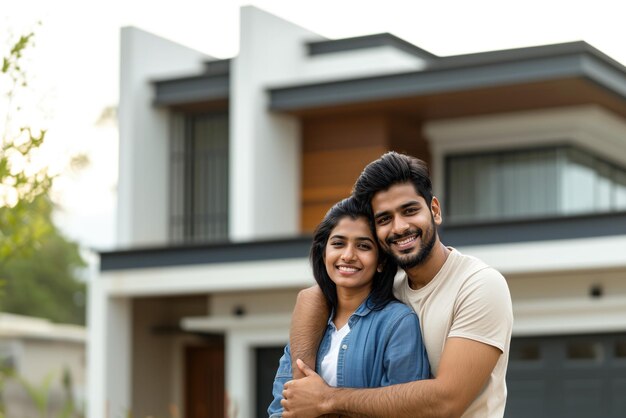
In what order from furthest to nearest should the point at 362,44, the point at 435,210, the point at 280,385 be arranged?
the point at 362,44, the point at 280,385, the point at 435,210

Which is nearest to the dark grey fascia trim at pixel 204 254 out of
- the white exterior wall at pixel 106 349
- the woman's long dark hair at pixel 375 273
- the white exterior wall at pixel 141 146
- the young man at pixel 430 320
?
the white exterior wall at pixel 106 349

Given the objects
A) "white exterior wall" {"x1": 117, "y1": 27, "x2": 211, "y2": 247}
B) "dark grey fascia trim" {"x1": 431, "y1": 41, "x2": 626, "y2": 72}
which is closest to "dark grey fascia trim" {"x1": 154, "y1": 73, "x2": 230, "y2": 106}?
"white exterior wall" {"x1": 117, "y1": 27, "x2": 211, "y2": 247}

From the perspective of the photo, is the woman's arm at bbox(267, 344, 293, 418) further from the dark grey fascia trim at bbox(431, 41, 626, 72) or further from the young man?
the dark grey fascia trim at bbox(431, 41, 626, 72)

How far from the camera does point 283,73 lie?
21.1 meters

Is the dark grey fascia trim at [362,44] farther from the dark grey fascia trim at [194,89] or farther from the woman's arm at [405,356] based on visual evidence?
the woman's arm at [405,356]

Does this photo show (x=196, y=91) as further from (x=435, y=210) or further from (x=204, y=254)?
(x=435, y=210)

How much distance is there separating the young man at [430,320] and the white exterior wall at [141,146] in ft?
57.9

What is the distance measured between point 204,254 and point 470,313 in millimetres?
15377

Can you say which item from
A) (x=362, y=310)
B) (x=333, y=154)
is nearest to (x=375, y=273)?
(x=362, y=310)


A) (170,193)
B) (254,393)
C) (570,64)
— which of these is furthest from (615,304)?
(170,193)

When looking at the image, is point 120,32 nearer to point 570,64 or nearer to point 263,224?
point 263,224

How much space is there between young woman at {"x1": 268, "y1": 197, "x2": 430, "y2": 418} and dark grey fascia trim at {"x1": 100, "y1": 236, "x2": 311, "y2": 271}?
44.0 ft

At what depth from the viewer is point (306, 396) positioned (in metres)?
4.55

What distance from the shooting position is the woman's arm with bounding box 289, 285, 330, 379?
15.4 feet
